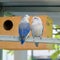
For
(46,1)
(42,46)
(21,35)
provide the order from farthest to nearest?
(46,1) < (42,46) < (21,35)

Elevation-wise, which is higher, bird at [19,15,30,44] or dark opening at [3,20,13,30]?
dark opening at [3,20,13,30]

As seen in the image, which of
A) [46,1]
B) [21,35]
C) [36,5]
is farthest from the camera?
[36,5]

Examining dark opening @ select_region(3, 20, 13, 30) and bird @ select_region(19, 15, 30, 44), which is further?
dark opening @ select_region(3, 20, 13, 30)

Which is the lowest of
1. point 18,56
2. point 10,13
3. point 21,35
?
point 18,56

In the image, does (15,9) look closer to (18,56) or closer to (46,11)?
(46,11)

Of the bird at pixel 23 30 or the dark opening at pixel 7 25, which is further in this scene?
the dark opening at pixel 7 25

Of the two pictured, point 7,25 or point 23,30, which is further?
point 7,25

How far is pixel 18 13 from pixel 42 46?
1.69ft

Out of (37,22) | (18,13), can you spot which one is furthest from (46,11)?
(37,22)

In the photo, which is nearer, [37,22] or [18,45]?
[37,22]

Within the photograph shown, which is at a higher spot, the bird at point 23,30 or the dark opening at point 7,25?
the dark opening at point 7,25

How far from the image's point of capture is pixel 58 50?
1480 millimetres

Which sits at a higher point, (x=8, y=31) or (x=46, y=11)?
(x=46, y=11)

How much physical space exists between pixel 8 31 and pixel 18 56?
458 mm
